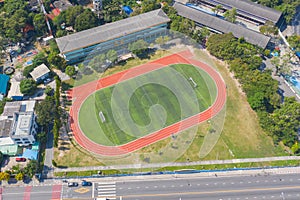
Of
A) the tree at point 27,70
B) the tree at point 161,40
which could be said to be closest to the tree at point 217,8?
the tree at point 161,40

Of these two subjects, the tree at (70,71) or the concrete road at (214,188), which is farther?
the tree at (70,71)

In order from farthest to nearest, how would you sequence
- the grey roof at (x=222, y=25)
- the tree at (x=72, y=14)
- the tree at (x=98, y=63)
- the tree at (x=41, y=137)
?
the tree at (x=72, y=14)
the grey roof at (x=222, y=25)
the tree at (x=98, y=63)
the tree at (x=41, y=137)

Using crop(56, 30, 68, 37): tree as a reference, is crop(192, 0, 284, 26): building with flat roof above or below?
above

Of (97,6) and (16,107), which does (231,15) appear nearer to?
(97,6)

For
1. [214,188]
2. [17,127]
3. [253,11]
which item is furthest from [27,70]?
[253,11]

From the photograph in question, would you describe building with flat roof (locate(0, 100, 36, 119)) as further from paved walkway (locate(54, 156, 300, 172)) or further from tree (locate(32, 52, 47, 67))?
paved walkway (locate(54, 156, 300, 172))

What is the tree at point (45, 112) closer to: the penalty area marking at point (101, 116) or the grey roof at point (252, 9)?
the penalty area marking at point (101, 116)

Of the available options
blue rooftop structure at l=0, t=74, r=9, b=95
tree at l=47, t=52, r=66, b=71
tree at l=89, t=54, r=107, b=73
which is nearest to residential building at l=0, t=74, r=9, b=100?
blue rooftop structure at l=0, t=74, r=9, b=95
